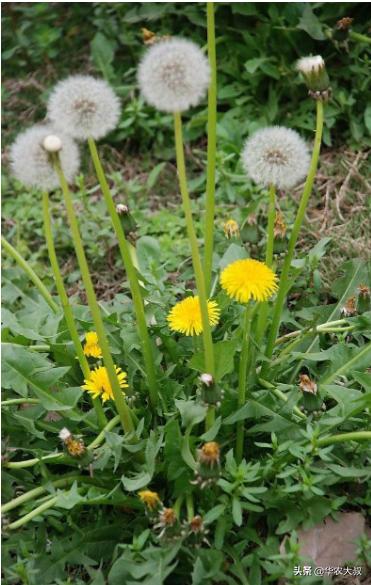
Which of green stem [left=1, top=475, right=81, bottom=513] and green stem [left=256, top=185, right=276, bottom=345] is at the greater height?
green stem [left=256, top=185, right=276, bottom=345]

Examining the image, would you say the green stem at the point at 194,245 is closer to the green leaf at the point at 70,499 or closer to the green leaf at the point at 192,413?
the green leaf at the point at 192,413

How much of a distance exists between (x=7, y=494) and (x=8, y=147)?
214 cm

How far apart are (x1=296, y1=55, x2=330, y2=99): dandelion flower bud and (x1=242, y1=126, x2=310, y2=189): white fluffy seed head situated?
0.13 metres

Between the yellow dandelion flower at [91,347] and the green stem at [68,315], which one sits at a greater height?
Answer: the green stem at [68,315]

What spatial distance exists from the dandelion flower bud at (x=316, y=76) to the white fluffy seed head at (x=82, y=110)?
1.48ft

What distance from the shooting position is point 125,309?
250cm

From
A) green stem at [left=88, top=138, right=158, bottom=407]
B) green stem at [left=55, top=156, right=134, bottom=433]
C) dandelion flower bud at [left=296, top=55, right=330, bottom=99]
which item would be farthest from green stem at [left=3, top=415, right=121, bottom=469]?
dandelion flower bud at [left=296, top=55, right=330, bottom=99]

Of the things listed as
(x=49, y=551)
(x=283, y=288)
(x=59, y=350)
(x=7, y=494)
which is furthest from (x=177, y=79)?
(x=49, y=551)

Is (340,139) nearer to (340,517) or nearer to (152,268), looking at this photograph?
(152,268)

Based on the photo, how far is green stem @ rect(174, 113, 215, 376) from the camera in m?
1.61

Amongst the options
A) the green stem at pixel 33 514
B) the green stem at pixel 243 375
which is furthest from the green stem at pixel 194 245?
the green stem at pixel 33 514

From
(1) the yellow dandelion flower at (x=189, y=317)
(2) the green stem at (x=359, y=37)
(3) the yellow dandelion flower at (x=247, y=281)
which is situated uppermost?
(3) the yellow dandelion flower at (x=247, y=281)

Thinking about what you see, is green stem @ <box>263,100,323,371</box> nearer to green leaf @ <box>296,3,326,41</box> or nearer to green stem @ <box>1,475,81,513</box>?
green stem @ <box>1,475,81,513</box>

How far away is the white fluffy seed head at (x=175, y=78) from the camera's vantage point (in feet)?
5.23
